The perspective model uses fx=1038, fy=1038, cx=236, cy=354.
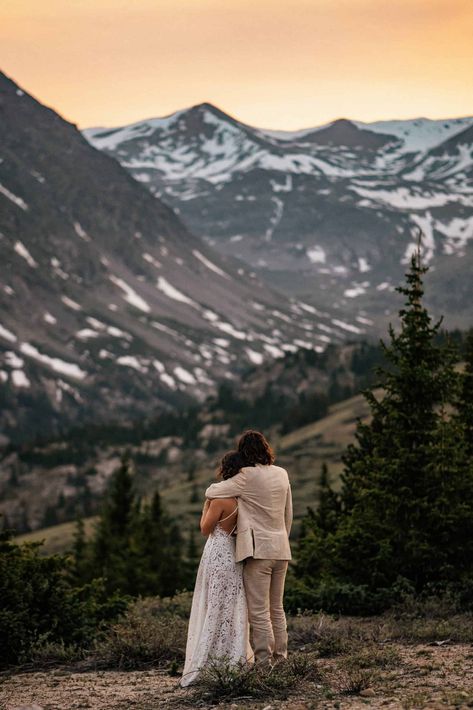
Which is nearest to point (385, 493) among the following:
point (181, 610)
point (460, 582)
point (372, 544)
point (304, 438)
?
point (372, 544)

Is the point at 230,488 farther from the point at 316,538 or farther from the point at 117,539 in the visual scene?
the point at 117,539

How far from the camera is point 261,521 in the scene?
13.4m

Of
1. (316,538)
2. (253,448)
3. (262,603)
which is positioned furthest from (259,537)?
(316,538)

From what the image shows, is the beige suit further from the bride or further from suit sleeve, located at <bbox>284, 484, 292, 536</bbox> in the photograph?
suit sleeve, located at <bbox>284, 484, 292, 536</bbox>

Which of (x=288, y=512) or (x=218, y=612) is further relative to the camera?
(x=288, y=512)

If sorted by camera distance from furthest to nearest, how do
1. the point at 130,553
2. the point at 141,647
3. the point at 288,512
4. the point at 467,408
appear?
1. the point at 130,553
2. the point at 467,408
3. the point at 141,647
4. the point at 288,512

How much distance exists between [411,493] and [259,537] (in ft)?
30.7

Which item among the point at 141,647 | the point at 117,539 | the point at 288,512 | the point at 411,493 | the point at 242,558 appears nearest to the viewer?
the point at 242,558

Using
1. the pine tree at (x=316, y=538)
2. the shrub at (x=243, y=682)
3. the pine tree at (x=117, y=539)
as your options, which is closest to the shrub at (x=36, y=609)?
the shrub at (x=243, y=682)

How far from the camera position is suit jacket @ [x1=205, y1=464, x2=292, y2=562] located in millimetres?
13266

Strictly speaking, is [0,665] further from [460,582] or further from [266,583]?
[460,582]

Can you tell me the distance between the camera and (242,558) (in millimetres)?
13203

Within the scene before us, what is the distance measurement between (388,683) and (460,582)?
823 centimetres

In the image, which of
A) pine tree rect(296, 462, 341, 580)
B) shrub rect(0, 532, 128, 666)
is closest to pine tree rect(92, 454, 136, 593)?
pine tree rect(296, 462, 341, 580)
